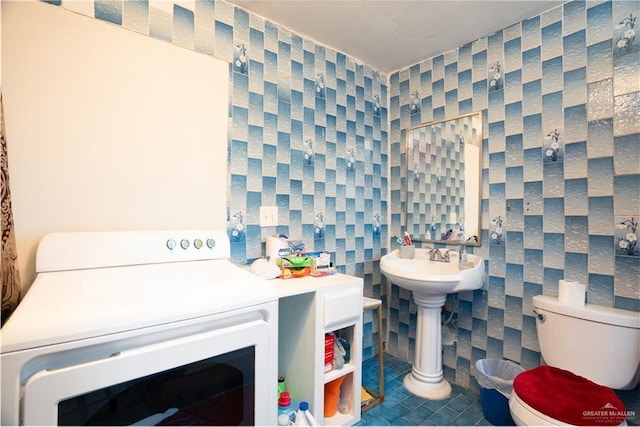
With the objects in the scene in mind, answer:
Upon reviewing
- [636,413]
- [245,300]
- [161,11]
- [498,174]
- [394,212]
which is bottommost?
[636,413]

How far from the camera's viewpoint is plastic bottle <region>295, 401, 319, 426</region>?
1.31 metres

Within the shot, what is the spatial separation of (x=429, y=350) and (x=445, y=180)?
1.20 m

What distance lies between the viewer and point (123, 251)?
1208mm

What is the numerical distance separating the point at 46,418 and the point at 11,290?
1.68 ft

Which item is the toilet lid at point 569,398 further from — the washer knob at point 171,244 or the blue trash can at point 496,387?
the washer knob at point 171,244

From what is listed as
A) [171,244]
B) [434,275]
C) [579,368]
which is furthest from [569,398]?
[171,244]

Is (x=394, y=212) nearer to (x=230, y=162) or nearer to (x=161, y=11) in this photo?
(x=230, y=162)

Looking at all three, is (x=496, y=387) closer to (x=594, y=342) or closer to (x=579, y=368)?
(x=579, y=368)

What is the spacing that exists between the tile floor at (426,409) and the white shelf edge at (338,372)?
0.33 meters

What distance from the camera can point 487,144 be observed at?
6.32ft

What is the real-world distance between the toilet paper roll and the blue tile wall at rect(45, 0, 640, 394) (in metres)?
0.09

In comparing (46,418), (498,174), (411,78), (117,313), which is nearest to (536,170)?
(498,174)

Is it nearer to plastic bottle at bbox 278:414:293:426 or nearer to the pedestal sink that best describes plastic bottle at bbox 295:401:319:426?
plastic bottle at bbox 278:414:293:426

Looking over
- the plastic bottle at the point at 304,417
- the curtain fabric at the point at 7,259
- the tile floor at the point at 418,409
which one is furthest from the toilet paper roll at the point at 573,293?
the curtain fabric at the point at 7,259
